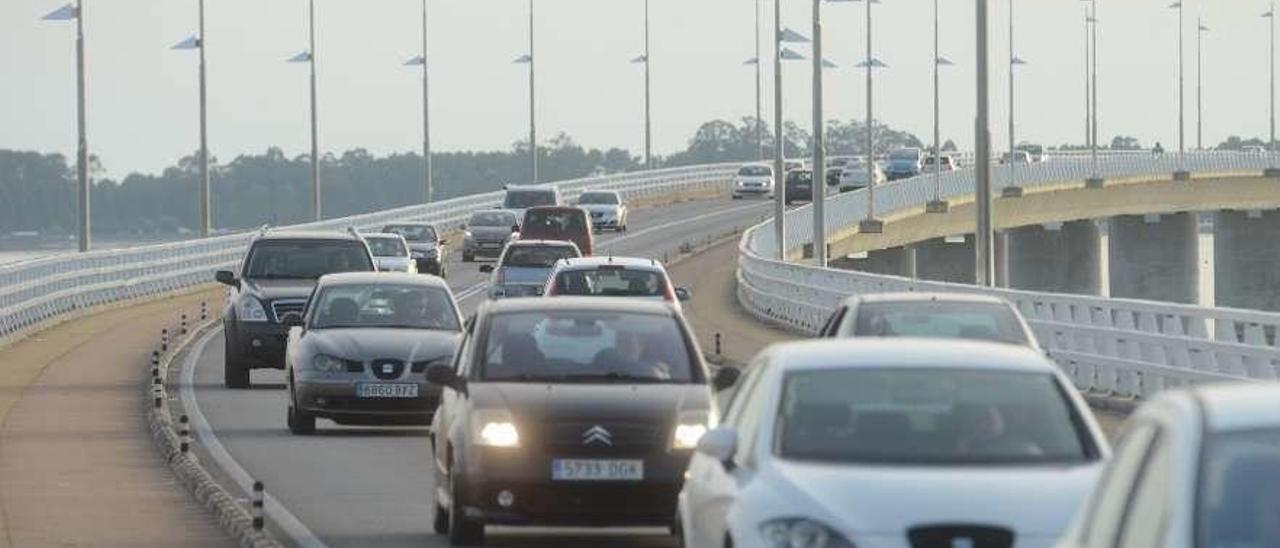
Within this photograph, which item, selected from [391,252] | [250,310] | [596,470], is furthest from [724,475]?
[391,252]

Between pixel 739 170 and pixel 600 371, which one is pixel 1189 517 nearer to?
pixel 600 371

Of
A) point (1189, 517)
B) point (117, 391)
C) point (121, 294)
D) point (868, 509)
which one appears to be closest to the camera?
point (1189, 517)

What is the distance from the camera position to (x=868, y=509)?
11203 mm

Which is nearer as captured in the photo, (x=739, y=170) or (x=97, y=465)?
(x=97, y=465)

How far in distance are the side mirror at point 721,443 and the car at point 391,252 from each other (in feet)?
145

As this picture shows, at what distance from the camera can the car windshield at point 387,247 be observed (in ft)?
191

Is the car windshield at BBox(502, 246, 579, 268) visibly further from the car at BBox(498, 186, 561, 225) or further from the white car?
the white car

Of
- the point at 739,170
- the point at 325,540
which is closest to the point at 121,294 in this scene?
the point at 325,540

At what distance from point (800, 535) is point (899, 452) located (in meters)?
0.88

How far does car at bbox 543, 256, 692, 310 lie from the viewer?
113 feet

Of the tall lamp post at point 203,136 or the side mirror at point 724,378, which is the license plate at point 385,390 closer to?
the side mirror at point 724,378

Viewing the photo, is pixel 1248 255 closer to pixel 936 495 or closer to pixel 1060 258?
pixel 1060 258

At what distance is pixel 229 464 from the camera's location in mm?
25406

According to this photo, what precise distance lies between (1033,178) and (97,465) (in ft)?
329
